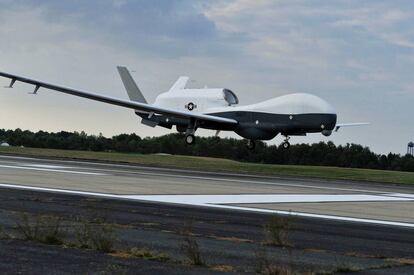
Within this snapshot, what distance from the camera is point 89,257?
9.56 m

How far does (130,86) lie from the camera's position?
59.0 metres

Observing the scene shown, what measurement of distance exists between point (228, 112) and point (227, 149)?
46996 millimetres

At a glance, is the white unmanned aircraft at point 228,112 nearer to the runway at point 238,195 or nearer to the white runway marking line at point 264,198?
the runway at point 238,195

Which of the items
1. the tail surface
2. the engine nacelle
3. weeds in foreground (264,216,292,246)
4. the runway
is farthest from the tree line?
weeds in foreground (264,216,292,246)

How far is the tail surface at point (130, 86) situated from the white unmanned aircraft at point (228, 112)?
2897 mm

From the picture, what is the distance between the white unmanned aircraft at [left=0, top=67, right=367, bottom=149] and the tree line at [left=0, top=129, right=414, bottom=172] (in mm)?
16209

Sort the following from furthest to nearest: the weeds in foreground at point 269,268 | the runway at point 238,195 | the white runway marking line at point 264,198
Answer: the white runway marking line at point 264,198 < the runway at point 238,195 < the weeds in foreground at point 269,268

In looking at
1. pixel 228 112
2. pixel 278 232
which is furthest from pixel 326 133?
pixel 278 232

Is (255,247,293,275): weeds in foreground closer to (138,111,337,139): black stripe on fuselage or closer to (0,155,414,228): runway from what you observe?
(0,155,414,228): runway

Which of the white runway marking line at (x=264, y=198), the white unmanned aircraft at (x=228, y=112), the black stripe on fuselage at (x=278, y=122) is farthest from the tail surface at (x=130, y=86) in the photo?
the white runway marking line at (x=264, y=198)

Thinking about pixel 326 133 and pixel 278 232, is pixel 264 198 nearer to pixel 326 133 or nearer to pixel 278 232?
pixel 278 232

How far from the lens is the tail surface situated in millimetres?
58500

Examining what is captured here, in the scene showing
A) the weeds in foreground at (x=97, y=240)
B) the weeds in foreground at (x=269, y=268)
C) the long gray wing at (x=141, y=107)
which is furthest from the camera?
the long gray wing at (x=141, y=107)

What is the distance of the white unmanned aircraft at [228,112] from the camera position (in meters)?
46.8
